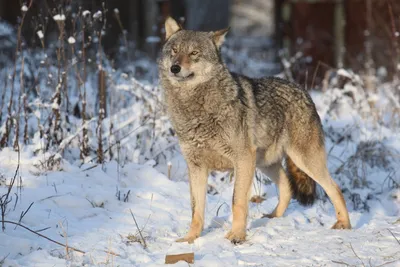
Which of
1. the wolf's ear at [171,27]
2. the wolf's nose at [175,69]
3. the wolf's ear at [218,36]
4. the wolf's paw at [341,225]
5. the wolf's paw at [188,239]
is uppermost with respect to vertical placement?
the wolf's ear at [171,27]

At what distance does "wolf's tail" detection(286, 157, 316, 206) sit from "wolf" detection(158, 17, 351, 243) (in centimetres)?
28

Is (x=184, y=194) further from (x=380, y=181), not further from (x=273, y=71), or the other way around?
(x=273, y=71)

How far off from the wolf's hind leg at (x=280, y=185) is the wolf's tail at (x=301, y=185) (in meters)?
0.06

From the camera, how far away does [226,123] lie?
5527mm

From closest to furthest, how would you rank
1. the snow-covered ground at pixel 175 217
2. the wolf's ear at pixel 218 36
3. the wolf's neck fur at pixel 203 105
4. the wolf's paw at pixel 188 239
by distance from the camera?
the snow-covered ground at pixel 175 217, the wolf's paw at pixel 188 239, the wolf's neck fur at pixel 203 105, the wolf's ear at pixel 218 36

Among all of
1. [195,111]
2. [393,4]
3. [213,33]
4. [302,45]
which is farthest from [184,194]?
[393,4]

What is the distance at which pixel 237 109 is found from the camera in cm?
562

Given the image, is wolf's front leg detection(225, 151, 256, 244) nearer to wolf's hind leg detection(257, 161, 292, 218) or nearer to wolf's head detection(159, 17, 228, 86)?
wolf's head detection(159, 17, 228, 86)

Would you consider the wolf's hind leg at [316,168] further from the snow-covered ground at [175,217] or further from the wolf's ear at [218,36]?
the wolf's ear at [218,36]

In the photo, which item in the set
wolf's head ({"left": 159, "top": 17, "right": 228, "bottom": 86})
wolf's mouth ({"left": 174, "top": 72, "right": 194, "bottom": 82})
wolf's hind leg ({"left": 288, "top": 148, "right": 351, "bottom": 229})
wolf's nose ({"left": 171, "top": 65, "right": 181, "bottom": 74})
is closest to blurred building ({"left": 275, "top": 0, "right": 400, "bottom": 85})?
wolf's hind leg ({"left": 288, "top": 148, "right": 351, "bottom": 229})

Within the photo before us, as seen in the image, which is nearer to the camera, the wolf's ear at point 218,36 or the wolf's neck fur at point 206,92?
the wolf's neck fur at point 206,92

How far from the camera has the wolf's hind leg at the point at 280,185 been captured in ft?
21.2

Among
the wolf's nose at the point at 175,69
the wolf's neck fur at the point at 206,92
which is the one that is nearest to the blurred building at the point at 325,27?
the wolf's neck fur at the point at 206,92

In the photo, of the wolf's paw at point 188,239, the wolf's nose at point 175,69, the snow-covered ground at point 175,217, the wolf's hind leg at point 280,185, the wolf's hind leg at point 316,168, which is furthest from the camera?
the wolf's hind leg at point 280,185
